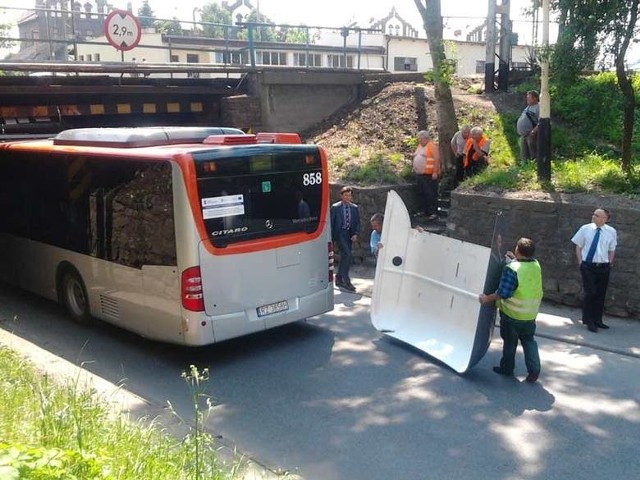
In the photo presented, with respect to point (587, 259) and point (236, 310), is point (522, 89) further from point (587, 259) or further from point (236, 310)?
point (236, 310)

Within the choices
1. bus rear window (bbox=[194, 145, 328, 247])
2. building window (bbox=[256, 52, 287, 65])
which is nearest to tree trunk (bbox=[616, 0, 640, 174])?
bus rear window (bbox=[194, 145, 328, 247])

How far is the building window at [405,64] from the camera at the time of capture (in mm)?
41406

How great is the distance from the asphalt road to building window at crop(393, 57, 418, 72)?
3326 cm

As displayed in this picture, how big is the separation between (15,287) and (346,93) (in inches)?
469

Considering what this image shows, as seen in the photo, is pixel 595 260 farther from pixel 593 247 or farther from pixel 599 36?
pixel 599 36

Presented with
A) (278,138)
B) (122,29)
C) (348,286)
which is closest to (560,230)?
(348,286)

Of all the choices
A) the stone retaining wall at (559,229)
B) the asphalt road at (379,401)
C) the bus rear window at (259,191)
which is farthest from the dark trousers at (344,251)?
the bus rear window at (259,191)

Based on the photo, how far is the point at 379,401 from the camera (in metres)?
7.43

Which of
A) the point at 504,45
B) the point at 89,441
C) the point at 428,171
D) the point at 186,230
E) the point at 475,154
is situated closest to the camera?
the point at 89,441

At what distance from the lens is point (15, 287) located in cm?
1245

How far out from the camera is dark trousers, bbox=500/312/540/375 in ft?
25.5

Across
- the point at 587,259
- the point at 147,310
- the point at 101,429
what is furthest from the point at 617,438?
the point at 147,310

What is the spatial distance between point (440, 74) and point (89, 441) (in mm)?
12335

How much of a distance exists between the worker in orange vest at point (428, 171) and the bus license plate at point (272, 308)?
6.46 metres
